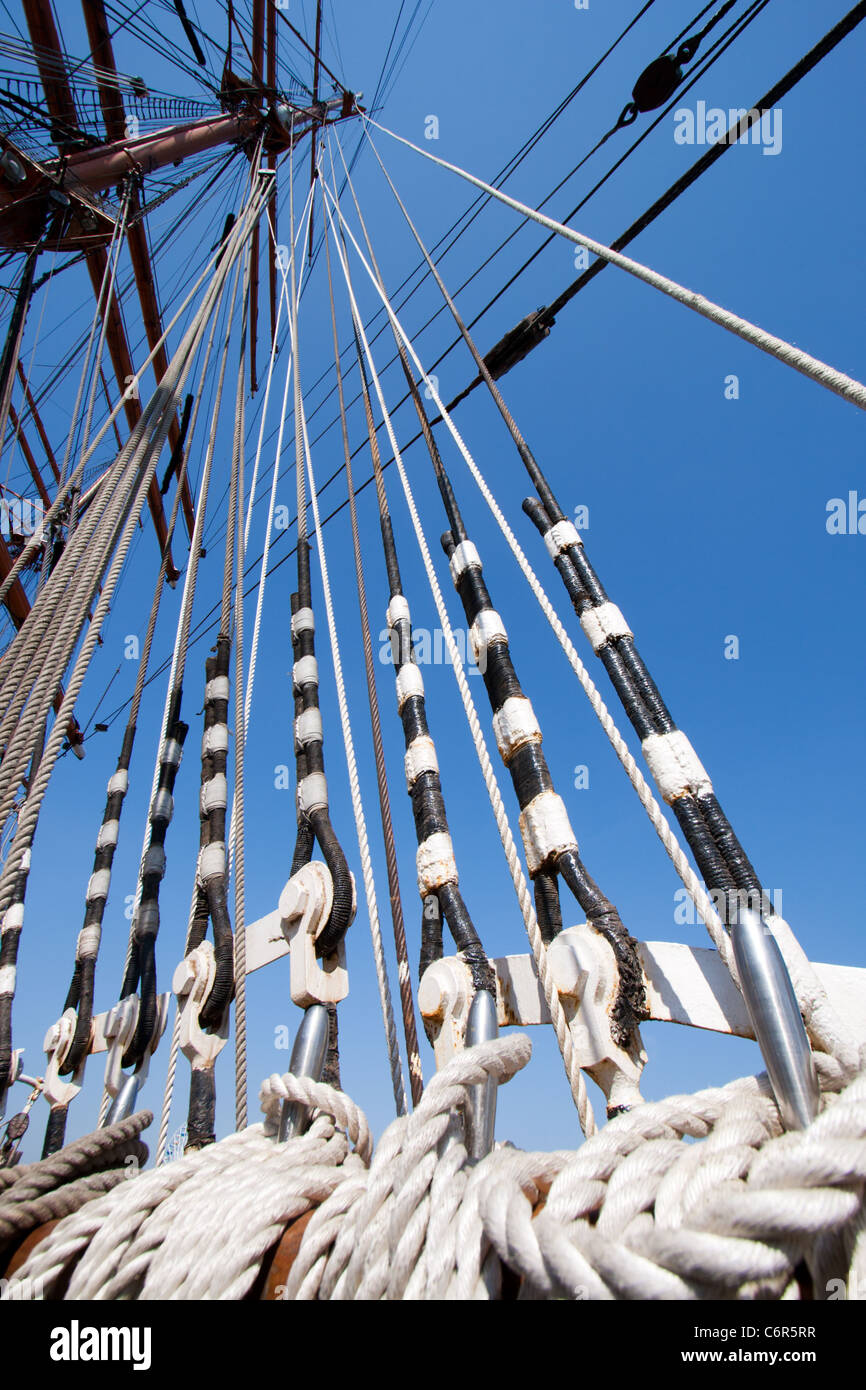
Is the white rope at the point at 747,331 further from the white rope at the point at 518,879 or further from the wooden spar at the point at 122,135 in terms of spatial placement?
the wooden spar at the point at 122,135

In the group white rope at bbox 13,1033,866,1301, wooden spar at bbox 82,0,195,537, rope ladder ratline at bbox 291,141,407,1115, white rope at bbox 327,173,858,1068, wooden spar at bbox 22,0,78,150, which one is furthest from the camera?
wooden spar at bbox 82,0,195,537

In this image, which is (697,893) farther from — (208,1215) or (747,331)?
(747,331)

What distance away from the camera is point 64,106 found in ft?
20.9

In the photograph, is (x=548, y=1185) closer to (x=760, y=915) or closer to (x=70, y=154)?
(x=760, y=915)

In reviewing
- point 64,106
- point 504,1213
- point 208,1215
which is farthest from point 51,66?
point 504,1213

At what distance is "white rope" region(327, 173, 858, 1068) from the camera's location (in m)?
0.71

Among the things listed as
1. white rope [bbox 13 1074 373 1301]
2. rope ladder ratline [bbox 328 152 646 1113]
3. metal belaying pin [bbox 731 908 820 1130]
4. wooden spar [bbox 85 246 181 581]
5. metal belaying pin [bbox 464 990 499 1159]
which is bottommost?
white rope [bbox 13 1074 373 1301]

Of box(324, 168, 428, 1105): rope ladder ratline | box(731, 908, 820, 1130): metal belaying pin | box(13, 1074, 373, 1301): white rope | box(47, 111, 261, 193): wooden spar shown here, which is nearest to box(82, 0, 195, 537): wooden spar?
box(47, 111, 261, 193): wooden spar

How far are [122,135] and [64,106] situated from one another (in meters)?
0.69

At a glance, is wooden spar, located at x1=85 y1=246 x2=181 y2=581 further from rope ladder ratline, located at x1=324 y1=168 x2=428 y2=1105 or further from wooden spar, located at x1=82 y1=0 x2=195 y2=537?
rope ladder ratline, located at x1=324 y1=168 x2=428 y2=1105

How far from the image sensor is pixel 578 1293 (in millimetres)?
450

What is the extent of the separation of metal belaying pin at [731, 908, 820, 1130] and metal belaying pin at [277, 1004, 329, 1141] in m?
0.56

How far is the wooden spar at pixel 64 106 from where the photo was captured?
5699 millimetres

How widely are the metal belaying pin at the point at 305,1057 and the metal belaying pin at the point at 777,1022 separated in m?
0.56
